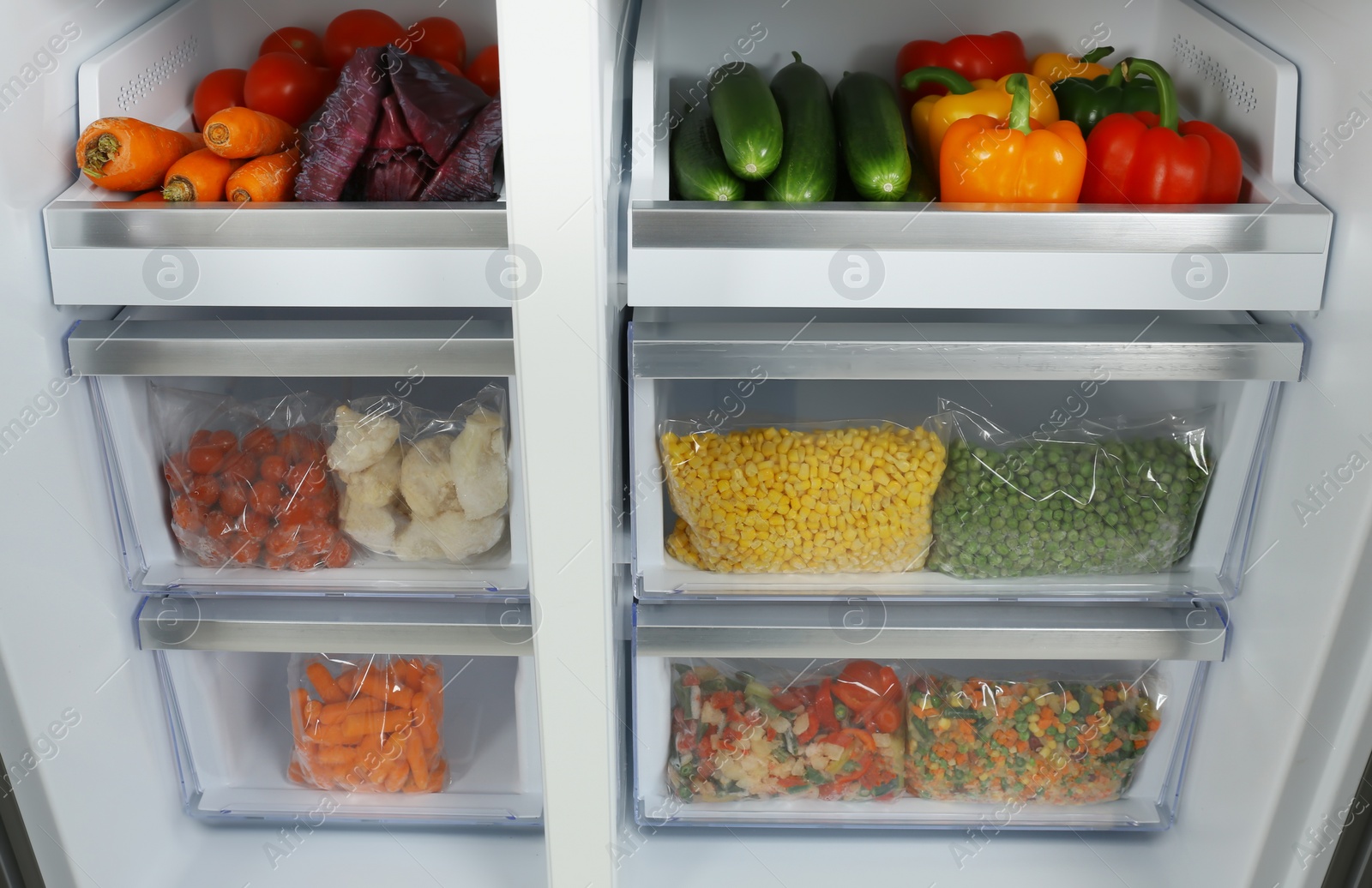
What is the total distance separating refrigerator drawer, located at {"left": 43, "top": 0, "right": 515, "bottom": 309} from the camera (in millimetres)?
903

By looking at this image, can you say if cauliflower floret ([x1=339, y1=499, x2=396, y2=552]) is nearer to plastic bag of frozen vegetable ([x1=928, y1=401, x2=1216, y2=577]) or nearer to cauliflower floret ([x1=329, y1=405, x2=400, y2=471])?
cauliflower floret ([x1=329, y1=405, x2=400, y2=471])

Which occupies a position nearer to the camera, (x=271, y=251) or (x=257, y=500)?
(x=271, y=251)

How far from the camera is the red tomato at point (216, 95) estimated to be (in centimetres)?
111

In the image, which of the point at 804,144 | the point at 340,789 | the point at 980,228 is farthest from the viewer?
the point at 340,789

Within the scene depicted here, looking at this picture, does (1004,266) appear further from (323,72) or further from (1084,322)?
(323,72)

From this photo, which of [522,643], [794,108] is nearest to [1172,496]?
[794,108]

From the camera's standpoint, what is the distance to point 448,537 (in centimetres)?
105

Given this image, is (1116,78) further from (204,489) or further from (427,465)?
(204,489)

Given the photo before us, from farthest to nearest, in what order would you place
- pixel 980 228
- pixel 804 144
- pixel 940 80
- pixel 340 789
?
1. pixel 340 789
2. pixel 940 80
3. pixel 804 144
4. pixel 980 228

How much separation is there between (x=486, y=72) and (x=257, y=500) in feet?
1.77

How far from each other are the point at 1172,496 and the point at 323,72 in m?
1.01

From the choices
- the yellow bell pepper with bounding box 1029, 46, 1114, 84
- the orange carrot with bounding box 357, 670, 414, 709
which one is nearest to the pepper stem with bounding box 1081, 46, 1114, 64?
the yellow bell pepper with bounding box 1029, 46, 1114, 84

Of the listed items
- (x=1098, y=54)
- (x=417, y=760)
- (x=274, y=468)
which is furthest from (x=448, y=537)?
(x=1098, y=54)

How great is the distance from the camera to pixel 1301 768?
0.95m
